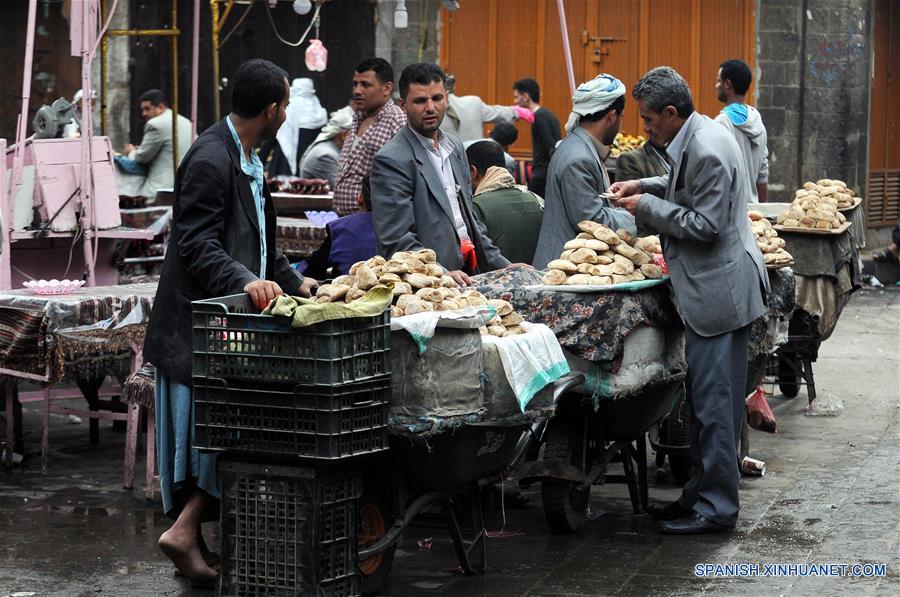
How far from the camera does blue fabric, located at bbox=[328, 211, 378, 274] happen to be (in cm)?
670

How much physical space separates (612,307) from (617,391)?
1.14 ft

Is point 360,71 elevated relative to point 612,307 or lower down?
elevated

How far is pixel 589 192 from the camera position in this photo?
21.6ft

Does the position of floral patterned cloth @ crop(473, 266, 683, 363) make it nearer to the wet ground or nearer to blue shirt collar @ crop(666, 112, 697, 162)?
blue shirt collar @ crop(666, 112, 697, 162)

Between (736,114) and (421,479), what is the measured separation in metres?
4.97

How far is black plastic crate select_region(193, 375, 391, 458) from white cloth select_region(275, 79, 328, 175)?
1074 cm

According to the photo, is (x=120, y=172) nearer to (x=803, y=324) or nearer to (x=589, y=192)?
(x=803, y=324)

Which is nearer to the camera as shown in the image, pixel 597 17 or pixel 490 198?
pixel 490 198

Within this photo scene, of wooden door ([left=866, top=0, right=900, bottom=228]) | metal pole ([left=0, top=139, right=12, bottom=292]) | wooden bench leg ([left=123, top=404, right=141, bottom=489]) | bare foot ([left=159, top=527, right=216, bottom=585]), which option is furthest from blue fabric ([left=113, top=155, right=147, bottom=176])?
bare foot ([left=159, top=527, right=216, bottom=585])

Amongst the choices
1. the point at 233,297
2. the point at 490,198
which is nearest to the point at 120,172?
the point at 490,198

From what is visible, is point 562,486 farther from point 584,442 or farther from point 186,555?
point 186,555

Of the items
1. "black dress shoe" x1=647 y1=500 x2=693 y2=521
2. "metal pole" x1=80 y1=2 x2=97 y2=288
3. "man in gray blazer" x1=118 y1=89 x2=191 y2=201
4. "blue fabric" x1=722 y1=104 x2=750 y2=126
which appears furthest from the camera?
"man in gray blazer" x1=118 y1=89 x2=191 y2=201

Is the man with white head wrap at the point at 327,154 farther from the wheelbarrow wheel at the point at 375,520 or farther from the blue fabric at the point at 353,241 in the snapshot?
the wheelbarrow wheel at the point at 375,520

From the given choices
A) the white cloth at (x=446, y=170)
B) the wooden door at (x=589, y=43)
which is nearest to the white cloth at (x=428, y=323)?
the white cloth at (x=446, y=170)
